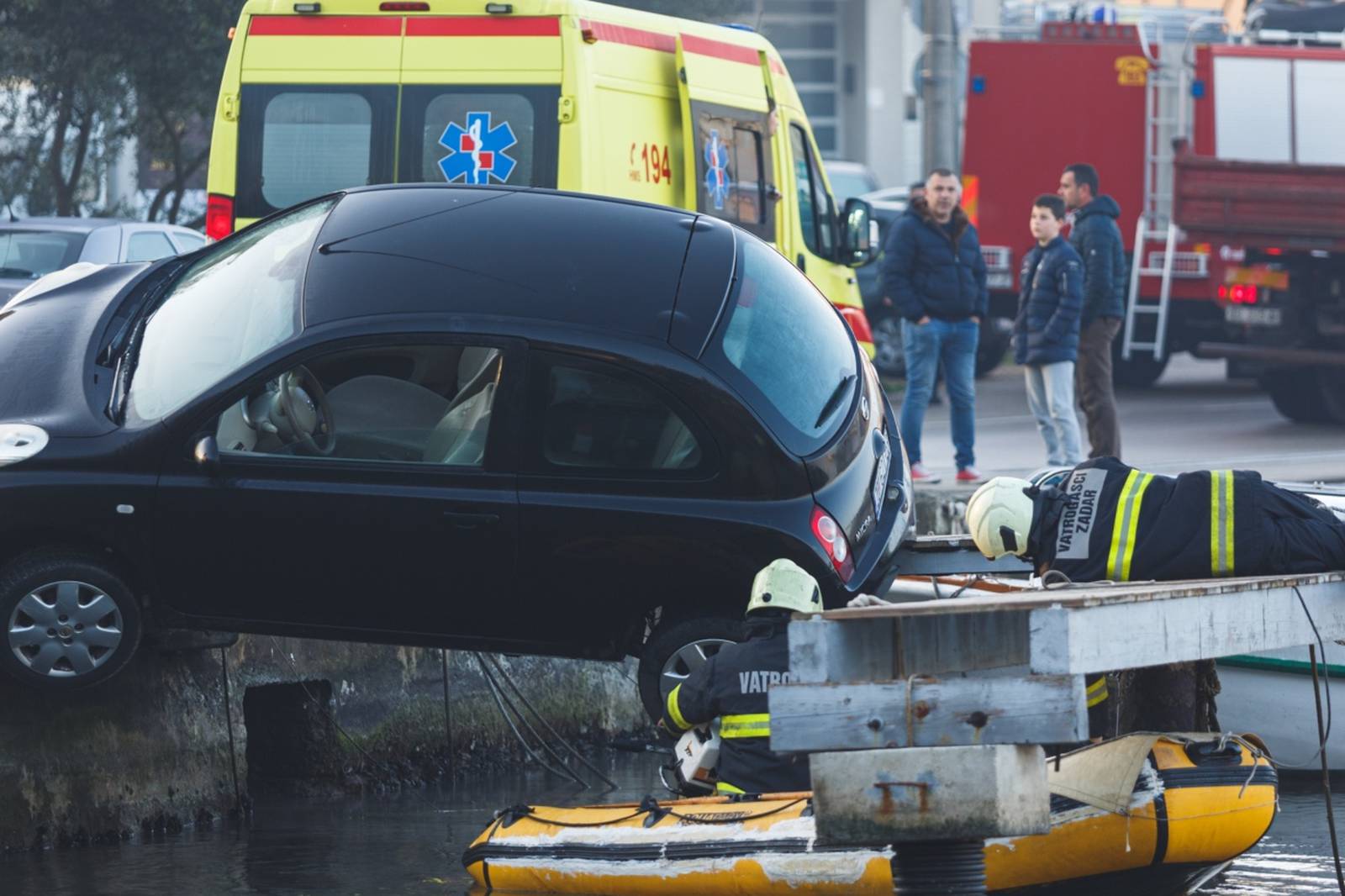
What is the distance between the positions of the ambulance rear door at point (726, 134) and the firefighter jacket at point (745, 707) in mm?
4647

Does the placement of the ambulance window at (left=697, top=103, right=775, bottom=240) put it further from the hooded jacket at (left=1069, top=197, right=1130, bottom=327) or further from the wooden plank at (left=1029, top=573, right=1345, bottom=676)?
the wooden plank at (left=1029, top=573, right=1345, bottom=676)

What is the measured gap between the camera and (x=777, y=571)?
6.57 m

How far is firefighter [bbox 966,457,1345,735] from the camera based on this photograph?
6.61m

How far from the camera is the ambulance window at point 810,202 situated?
1233 cm

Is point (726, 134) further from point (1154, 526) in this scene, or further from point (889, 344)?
point (889, 344)

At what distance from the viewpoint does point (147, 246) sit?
14.5 metres

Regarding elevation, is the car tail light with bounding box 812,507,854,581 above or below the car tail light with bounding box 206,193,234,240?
below

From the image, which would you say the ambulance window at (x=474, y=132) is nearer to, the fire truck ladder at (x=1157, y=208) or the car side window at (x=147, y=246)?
the car side window at (x=147, y=246)

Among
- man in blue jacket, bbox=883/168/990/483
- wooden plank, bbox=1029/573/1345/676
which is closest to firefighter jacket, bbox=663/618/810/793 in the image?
wooden plank, bbox=1029/573/1345/676

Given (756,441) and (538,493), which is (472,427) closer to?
(538,493)

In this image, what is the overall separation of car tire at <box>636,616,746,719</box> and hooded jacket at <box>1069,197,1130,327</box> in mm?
5927

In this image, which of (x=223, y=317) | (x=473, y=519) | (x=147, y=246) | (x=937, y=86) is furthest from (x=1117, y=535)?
(x=937, y=86)

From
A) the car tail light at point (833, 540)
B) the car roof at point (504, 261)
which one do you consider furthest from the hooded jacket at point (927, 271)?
the car tail light at point (833, 540)

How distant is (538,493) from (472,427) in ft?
1.03
